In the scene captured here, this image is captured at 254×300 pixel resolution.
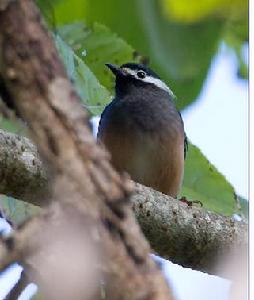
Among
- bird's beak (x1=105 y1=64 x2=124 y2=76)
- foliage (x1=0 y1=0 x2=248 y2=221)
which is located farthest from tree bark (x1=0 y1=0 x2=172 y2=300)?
bird's beak (x1=105 y1=64 x2=124 y2=76)

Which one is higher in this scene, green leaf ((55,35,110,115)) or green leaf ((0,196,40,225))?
green leaf ((55,35,110,115))

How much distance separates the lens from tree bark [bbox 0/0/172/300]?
331 millimetres

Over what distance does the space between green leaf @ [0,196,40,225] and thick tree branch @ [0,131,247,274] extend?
8 cm

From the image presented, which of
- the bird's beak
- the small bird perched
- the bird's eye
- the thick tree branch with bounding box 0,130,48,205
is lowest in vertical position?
the small bird perched

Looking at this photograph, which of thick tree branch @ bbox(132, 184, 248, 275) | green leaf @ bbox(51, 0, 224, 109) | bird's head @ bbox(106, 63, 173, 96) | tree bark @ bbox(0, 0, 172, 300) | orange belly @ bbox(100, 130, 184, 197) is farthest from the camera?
bird's head @ bbox(106, 63, 173, 96)

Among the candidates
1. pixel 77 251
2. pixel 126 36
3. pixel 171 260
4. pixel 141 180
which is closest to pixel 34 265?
pixel 77 251

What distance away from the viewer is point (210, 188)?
1105mm

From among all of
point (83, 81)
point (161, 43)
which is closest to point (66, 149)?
point (161, 43)

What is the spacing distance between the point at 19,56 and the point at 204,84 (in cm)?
64

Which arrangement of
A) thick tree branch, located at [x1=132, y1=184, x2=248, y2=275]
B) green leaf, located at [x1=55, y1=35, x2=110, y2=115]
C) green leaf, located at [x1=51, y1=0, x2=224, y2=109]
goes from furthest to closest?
1. green leaf, located at [x1=55, y1=35, x2=110, y2=115]
2. thick tree branch, located at [x1=132, y1=184, x2=248, y2=275]
3. green leaf, located at [x1=51, y1=0, x2=224, y2=109]

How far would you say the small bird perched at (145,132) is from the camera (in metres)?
1.33

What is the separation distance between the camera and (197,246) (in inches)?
37.5

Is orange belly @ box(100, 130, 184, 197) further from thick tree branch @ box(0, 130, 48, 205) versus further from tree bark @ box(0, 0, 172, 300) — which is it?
tree bark @ box(0, 0, 172, 300)

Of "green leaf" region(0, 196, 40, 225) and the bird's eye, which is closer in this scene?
"green leaf" region(0, 196, 40, 225)
